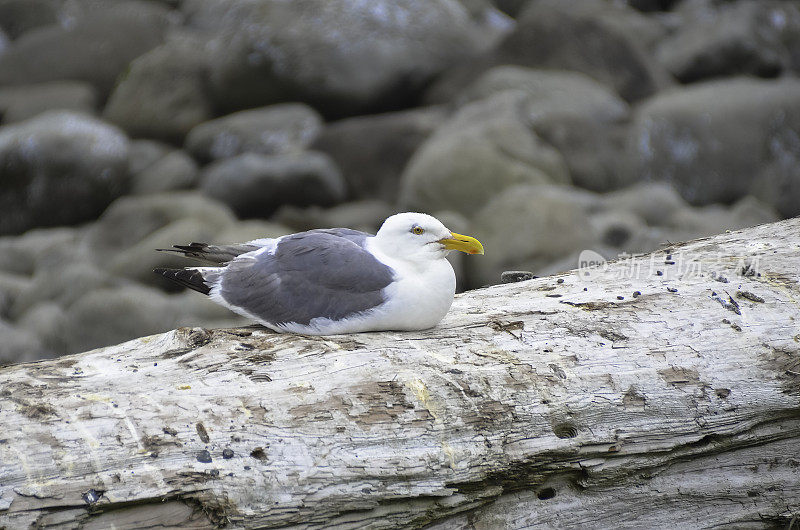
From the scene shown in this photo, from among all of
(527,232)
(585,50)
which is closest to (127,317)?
(527,232)

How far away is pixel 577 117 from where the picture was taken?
920 centimetres

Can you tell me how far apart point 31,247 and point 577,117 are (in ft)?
19.4

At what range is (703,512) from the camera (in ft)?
10.4

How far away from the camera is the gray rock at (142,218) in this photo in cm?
843

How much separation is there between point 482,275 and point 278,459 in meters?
5.04

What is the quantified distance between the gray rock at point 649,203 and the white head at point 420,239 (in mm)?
5193

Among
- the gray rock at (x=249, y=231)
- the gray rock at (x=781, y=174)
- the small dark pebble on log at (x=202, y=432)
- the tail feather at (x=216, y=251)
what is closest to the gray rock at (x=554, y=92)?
the gray rock at (x=781, y=174)

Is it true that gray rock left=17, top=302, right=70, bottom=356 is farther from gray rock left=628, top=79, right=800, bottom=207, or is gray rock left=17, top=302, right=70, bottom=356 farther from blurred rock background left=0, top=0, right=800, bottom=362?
gray rock left=628, top=79, right=800, bottom=207

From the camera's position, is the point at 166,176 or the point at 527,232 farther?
the point at 166,176

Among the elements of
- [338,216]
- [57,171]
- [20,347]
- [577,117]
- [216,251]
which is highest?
[216,251]

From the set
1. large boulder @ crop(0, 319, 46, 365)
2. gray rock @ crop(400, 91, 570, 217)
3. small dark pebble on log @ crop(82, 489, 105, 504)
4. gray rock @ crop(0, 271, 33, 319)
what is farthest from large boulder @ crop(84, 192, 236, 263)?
small dark pebble on log @ crop(82, 489, 105, 504)

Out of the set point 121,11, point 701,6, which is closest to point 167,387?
point 121,11

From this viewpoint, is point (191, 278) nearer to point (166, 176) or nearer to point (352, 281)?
point (352, 281)

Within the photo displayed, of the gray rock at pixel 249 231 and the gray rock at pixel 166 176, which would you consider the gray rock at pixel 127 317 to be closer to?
the gray rock at pixel 249 231
